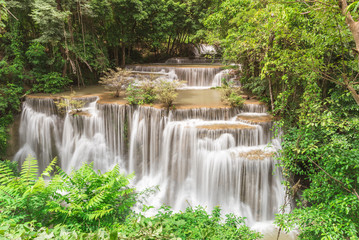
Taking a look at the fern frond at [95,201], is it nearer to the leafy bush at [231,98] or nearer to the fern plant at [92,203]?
the fern plant at [92,203]

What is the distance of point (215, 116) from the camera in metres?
8.62

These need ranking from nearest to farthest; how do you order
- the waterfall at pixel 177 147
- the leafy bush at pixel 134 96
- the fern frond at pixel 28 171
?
the fern frond at pixel 28 171 < the waterfall at pixel 177 147 < the leafy bush at pixel 134 96

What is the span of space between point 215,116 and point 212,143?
141 centimetres

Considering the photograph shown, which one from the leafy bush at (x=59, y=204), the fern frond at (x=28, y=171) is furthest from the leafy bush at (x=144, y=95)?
the leafy bush at (x=59, y=204)

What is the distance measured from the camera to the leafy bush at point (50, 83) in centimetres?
1123

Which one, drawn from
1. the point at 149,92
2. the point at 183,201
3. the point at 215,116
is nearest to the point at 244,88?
the point at 215,116

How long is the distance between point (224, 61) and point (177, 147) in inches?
209

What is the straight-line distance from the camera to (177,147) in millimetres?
8242

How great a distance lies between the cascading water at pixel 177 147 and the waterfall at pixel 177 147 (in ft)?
0.11

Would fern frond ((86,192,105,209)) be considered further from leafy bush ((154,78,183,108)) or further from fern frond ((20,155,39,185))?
leafy bush ((154,78,183,108))

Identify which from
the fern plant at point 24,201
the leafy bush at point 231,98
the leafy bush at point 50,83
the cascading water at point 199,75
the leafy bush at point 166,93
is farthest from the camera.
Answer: the cascading water at point 199,75

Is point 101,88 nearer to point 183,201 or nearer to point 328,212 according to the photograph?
point 183,201

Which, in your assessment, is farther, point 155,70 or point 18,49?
point 155,70

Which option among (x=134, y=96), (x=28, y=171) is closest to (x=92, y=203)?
(x=28, y=171)
